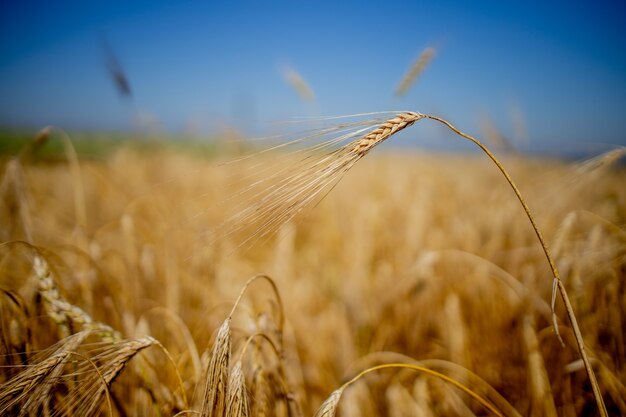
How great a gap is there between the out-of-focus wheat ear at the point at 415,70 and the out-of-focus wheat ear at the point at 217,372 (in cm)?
195

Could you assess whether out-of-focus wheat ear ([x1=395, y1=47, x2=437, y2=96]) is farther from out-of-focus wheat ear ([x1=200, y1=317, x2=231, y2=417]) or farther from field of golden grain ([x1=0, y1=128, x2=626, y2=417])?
out-of-focus wheat ear ([x1=200, y1=317, x2=231, y2=417])

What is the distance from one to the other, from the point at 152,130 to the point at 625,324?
4254 mm

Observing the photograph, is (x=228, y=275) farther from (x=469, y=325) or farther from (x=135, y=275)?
(x=469, y=325)

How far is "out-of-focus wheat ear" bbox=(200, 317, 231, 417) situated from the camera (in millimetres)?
611

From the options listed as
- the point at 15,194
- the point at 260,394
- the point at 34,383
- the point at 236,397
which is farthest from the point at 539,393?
the point at 15,194

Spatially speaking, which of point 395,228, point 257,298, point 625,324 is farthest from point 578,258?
point 257,298

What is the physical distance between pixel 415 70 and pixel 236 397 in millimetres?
2110

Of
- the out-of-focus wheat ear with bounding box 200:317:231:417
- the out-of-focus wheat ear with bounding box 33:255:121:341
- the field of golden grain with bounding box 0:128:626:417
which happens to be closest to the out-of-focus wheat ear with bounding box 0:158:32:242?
the field of golden grain with bounding box 0:128:626:417

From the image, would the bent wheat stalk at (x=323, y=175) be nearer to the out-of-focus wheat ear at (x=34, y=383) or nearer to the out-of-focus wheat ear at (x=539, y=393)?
the out-of-focus wheat ear at (x=34, y=383)

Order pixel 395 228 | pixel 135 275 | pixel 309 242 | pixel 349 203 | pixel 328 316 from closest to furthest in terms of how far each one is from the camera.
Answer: pixel 135 275 → pixel 328 316 → pixel 395 228 → pixel 309 242 → pixel 349 203

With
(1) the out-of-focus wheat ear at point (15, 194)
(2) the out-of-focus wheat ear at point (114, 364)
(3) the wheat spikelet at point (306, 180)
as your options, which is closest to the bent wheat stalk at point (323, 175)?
(3) the wheat spikelet at point (306, 180)

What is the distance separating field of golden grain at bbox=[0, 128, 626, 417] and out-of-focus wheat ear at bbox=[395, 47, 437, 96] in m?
1.09

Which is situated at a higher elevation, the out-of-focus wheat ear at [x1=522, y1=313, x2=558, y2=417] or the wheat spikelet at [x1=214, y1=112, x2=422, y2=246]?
the wheat spikelet at [x1=214, y1=112, x2=422, y2=246]

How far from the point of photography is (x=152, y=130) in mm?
3299
